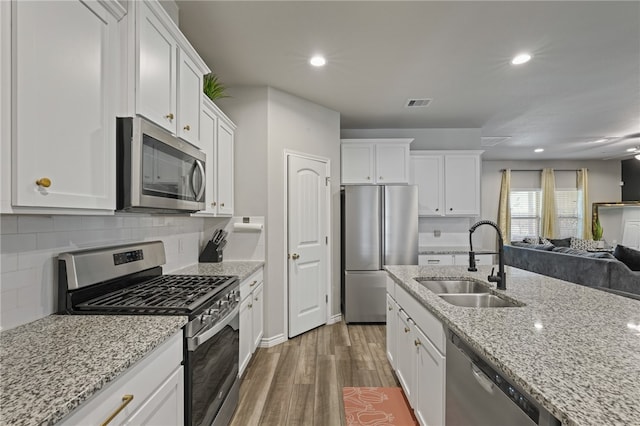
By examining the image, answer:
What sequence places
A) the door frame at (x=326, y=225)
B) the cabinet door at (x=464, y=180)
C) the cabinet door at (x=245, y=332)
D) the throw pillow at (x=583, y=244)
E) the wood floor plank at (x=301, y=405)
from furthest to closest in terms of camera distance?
1. the throw pillow at (x=583, y=244)
2. the cabinet door at (x=464, y=180)
3. the door frame at (x=326, y=225)
4. the cabinet door at (x=245, y=332)
5. the wood floor plank at (x=301, y=405)

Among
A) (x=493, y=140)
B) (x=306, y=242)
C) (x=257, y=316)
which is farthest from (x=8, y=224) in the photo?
(x=493, y=140)

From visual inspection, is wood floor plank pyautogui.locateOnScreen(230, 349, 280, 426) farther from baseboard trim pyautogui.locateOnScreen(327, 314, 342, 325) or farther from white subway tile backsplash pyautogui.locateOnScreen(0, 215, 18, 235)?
white subway tile backsplash pyautogui.locateOnScreen(0, 215, 18, 235)

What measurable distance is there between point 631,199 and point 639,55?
23.0 ft

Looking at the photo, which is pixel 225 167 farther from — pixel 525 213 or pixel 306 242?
pixel 525 213

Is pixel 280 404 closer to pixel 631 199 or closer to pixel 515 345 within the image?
pixel 515 345

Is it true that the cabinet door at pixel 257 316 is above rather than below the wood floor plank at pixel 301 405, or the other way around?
above

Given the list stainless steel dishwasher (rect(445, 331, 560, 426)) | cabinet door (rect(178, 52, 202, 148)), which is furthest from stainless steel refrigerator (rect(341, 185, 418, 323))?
stainless steel dishwasher (rect(445, 331, 560, 426))

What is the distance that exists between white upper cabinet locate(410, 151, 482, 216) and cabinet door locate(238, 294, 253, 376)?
3.28 m

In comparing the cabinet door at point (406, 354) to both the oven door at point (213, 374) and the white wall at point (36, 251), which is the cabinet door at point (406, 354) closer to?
the oven door at point (213, 374)

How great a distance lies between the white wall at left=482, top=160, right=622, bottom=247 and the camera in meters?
8.05

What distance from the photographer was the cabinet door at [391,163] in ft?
15.0

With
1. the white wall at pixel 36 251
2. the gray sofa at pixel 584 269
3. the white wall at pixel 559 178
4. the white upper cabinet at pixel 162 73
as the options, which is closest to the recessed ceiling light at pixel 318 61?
the white upper cabinet at pixel 162 73

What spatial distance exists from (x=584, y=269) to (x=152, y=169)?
5.18 metres

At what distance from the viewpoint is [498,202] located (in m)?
8.04
